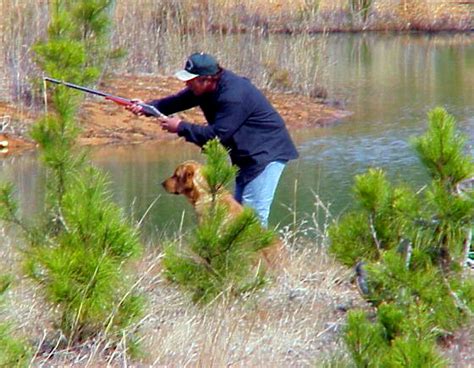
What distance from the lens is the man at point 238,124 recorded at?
6.92 metres

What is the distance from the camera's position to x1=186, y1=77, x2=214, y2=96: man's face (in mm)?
6957

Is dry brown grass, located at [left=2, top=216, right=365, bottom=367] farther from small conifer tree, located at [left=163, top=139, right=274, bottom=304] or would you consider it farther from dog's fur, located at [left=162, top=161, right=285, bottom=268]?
dog's fur, located at [left=162, top=161, right=285, bottom=268]

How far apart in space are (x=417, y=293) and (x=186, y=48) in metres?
14.2

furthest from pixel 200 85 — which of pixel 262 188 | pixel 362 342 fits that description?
pixel 362 342

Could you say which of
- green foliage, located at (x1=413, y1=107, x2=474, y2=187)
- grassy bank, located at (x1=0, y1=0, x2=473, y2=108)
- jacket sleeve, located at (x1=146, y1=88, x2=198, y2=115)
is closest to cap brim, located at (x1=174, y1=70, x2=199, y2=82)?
jacket sleeve, located at (x1=146, y1=88, x2=198, y2=115)

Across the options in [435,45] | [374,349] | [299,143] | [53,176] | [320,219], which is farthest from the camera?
[435,45]

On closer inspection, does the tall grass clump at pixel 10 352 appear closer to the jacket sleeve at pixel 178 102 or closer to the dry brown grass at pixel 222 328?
the dry brown grass at pixel 222 328

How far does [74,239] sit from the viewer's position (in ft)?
16.1

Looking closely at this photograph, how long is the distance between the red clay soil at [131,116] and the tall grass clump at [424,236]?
10.6 metres

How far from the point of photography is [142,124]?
17188 mm

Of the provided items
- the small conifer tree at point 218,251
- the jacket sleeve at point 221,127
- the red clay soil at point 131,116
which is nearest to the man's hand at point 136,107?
the jacket sleeve at point 221,127

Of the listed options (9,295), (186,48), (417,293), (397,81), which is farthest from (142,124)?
(417,293)

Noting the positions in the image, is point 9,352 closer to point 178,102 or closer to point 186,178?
point 178,102

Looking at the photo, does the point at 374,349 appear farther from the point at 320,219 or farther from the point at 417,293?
the point at 320,219
